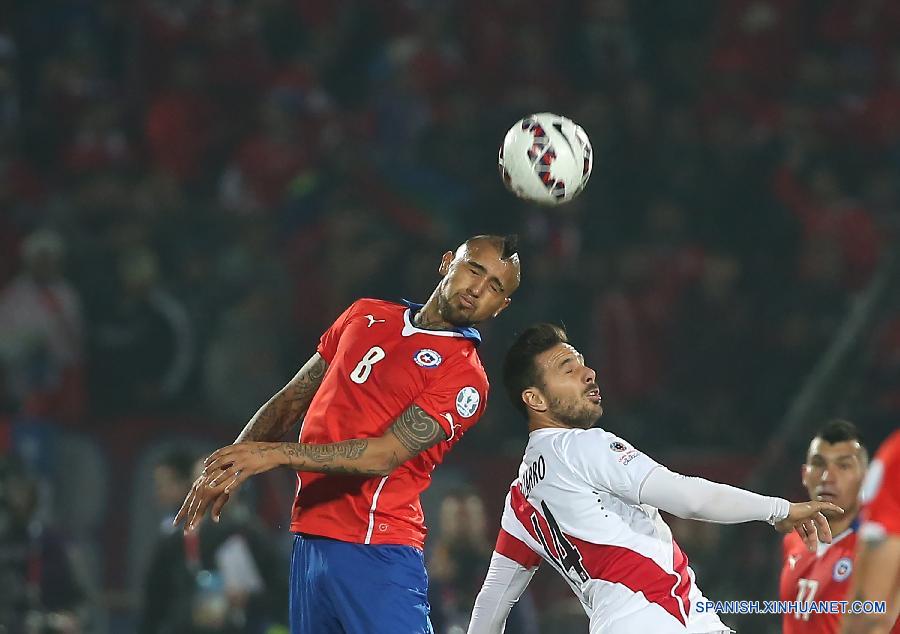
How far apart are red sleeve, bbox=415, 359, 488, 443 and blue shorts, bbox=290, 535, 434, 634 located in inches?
19.3

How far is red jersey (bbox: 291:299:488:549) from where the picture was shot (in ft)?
16.3

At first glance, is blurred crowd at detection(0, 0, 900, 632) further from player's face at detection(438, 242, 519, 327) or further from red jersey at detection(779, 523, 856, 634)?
player's face at detection(438, 242, 519, 327)

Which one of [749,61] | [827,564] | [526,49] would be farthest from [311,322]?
[827,564]

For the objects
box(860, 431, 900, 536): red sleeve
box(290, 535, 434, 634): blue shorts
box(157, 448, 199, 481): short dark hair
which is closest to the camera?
box(860, 431, 900, 536): red sleeve

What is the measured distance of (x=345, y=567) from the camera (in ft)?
16.1

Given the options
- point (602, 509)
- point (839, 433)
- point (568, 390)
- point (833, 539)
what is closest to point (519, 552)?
point (602, 509)

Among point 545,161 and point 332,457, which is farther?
point 545,161

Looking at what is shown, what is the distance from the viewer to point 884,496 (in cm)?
412

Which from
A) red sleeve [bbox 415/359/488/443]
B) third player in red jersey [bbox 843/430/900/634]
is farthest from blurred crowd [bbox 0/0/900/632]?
third player in red jersey [bbox 843/430/900/634]

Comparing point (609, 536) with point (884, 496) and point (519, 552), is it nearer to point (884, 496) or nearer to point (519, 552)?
point (519, 552)

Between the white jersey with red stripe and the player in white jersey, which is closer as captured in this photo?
the player in white jersey

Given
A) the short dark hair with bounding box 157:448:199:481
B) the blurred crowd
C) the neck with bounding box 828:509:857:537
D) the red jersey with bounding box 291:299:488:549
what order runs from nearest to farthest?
the red jersey with bounding box 291:299:488:549 < the neck with bounding box 828:509:857:537 < the short dark hair with bounding box 157:448:199:481 < the blurred crowd

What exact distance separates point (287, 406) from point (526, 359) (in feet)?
3.36

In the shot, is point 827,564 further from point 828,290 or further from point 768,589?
point 828,290
